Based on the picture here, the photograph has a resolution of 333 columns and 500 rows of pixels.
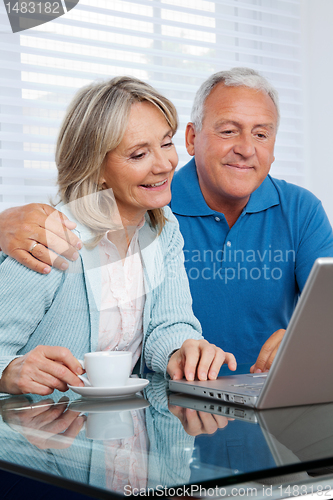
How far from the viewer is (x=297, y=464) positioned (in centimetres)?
45

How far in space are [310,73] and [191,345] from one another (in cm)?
227

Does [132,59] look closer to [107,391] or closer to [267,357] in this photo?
[267,357]

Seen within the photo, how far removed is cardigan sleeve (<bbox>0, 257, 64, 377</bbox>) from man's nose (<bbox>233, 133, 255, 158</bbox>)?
0.91m

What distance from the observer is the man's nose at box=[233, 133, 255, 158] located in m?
1.74

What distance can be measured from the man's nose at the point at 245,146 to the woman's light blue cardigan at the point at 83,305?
1.63ft

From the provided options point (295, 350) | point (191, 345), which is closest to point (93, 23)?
point (191, 345)

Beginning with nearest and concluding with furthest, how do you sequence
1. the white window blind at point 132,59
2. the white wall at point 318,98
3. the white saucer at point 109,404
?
the white saucer at point 109,404 → the white window blind at point 132,59 → the white wall at point 318,98

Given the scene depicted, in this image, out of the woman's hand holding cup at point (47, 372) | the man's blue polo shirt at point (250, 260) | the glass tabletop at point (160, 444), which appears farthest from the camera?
the man's blue polo shirt at point (250, 260)

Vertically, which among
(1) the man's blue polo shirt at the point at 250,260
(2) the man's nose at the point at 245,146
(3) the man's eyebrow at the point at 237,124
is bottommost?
(1) the man's blue polo shirt at the point at 250,260

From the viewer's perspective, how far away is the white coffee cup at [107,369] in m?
0.81

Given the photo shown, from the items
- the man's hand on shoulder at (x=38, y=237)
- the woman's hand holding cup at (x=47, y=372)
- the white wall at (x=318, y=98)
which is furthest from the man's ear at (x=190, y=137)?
the woman's hand holding cup at (x=47, y=372)

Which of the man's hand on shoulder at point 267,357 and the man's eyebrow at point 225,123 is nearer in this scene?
the man's hand on shoulder at point 267,357

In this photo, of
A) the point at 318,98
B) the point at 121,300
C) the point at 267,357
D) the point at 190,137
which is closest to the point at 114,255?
the point at 121,300

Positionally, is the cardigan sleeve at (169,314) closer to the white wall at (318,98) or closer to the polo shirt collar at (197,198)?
the polo shirt collar at (197,198)
